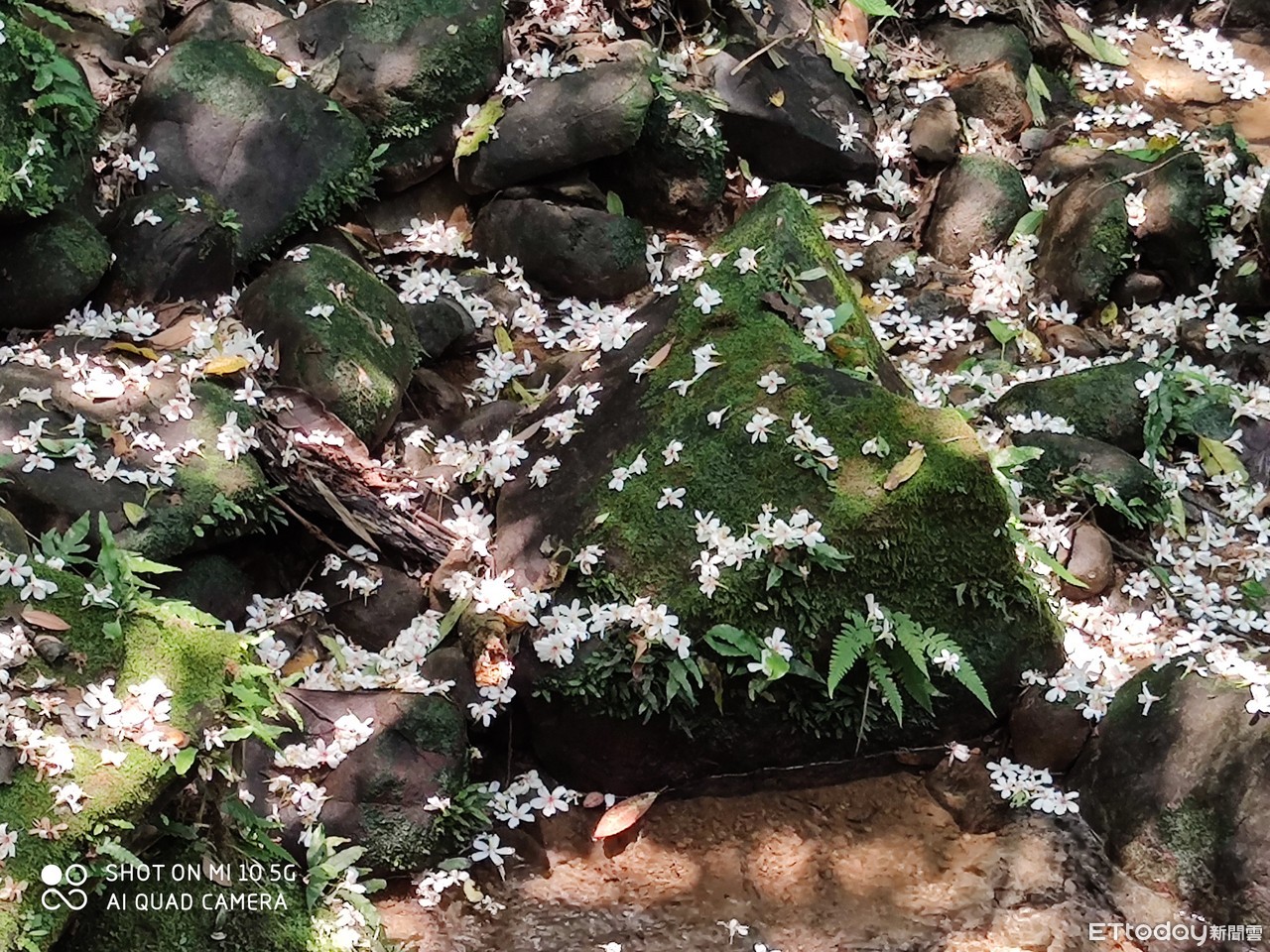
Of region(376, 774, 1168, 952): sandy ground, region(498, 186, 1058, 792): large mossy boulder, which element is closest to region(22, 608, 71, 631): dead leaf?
region(376, 774, 1168, 952): sandy ground

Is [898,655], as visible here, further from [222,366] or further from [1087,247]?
[1087,247]

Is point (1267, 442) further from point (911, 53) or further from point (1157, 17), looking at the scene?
point (1157, 17)

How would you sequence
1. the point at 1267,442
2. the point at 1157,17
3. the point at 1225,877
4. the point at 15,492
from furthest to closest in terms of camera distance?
the point at 1157,17 → the point at 1267,442 → the point at 15,492 → the point at 1225,877

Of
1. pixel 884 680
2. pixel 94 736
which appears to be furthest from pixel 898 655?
pixel 94 736

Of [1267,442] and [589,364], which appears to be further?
[1267,442]

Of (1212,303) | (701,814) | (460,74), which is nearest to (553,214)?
(460,74)

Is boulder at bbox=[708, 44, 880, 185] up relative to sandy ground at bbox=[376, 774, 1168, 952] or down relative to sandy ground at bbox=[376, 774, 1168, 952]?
up

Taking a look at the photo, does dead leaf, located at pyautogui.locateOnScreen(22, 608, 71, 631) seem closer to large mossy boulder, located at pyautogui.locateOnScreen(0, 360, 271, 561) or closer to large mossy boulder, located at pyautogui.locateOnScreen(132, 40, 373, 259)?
large mossy boulder, located at pyautogui.locateOnScreen(0, 360, 271, 561)

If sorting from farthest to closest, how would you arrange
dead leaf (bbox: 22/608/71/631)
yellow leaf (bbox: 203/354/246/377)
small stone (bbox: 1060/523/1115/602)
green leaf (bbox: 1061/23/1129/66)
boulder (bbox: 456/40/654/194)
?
green leaf (bbox: 1061/23/1129/66)
boulder (bbox: 456/40/654/194)
small stone (bbox: 1060/523/1115/602)
yellow leaf (bbox: 203/354/246/377)
dead leaf (bbox: 22/608/71/631)

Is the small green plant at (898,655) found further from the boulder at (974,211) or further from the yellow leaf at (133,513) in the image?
the boulder at (974,211)
